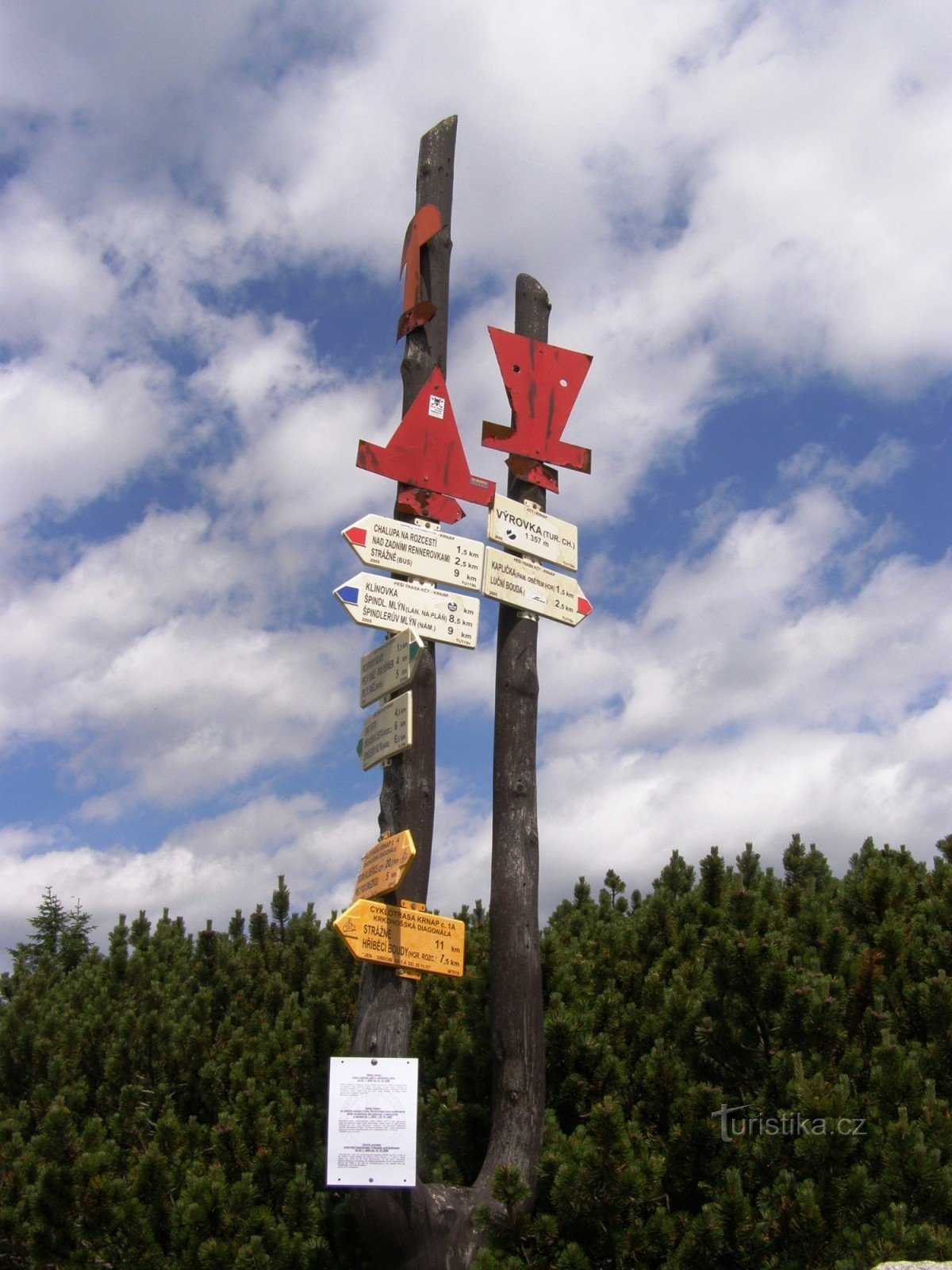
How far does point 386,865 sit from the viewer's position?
198 inches

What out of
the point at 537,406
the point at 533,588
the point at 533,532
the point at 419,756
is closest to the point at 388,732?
the point at 419,756

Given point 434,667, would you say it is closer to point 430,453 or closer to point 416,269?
point 430,453

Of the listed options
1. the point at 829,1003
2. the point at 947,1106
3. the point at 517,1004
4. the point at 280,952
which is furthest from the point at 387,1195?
the point at 280,952

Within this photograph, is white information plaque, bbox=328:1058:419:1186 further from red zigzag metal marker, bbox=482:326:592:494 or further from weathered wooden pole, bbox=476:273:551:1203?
red zigzag metal marker, bbox=482:326:592:494

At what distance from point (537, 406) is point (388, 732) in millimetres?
2438

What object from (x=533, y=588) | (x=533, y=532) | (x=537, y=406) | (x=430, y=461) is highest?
(x=537, y=406)

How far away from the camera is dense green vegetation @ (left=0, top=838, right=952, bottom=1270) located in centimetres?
434

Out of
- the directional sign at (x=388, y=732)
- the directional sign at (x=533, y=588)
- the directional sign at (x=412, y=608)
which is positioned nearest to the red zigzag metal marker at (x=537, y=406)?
the directional sign at (x=533, y=588)

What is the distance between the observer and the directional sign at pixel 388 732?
16.6 ft

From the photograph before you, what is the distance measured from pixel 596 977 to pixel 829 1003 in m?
1.99

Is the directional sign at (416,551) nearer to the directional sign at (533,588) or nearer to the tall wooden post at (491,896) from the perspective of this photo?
the directional sign at (533,588)

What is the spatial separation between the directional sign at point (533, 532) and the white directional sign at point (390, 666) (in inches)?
36.5

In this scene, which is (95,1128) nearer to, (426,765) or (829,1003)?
(426,765)

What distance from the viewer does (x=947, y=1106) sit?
4648 mm
